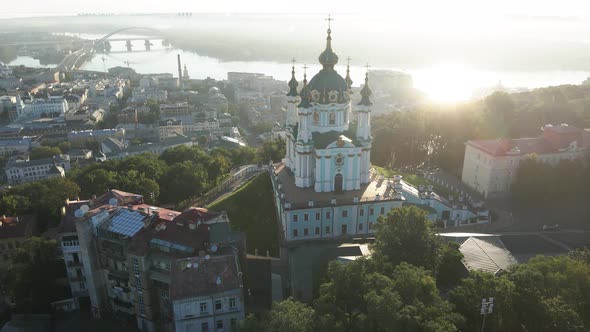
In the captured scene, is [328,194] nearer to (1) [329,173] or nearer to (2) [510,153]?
(1) [329,173]

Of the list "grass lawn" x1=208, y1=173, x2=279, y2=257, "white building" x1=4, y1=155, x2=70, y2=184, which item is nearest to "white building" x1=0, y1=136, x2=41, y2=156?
"white building" x1=4, y1=155, x2=70, y2=184

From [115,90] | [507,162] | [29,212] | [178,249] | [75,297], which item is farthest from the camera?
[115,90]

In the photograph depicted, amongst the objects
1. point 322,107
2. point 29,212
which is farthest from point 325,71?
point 29,212

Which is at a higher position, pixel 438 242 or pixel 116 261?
pixel 438 242

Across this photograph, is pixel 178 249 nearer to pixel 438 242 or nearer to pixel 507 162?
pixel 438 242

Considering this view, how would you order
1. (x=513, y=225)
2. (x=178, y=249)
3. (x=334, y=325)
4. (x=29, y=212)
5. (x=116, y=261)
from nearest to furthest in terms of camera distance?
1. (x=334, y=325)
2. (x=178, y=249)
3. (x=116, y=261)
4. (x=513, y=225)
5. (x=29, y=212)

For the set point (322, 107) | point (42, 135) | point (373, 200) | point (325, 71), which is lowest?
point (42, 135)

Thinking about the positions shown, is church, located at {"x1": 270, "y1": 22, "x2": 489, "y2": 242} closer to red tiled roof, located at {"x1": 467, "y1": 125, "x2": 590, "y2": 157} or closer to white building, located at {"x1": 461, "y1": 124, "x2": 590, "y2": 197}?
white building, located at {"x1": 461, "y1": 124, "x2": 590, "y2": 197}
